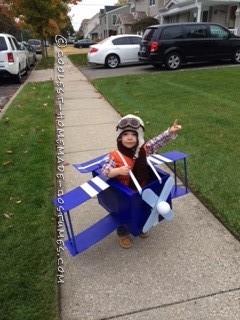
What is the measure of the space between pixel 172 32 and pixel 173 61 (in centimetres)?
111

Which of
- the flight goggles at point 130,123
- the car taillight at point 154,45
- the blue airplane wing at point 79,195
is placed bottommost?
the blue airplane wing at point 79,195

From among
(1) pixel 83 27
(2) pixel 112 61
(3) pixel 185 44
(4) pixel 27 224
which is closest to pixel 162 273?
(4) pixel 27 224

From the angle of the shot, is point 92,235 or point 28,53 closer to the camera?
point 92,235

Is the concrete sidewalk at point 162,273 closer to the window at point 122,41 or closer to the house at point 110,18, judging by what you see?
the window at point 122,41

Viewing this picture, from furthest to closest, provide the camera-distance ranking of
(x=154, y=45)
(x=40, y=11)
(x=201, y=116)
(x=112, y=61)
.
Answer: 1. (x=40, y=11)
2. (x=112, y=61)
3. (x=154, y=45)
4. (x=201, y=116)

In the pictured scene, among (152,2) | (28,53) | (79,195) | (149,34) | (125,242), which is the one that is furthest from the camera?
(152,2)

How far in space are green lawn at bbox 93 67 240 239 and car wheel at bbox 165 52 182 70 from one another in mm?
1154

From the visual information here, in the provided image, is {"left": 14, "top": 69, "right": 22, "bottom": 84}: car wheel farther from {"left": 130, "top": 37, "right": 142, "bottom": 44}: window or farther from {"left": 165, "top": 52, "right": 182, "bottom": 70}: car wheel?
{"left": 130, "top": 37, "right": 142, "bottom": 44}: window

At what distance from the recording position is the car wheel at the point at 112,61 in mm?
16000

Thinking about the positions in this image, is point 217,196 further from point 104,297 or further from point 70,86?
point 70,86

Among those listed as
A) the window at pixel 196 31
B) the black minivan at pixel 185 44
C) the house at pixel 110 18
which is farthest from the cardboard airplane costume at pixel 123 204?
the house at pixel 110 18

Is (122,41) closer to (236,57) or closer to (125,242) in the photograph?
(236,57)

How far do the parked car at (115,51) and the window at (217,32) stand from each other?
3845 mm

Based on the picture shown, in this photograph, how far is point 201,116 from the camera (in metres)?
6.41
